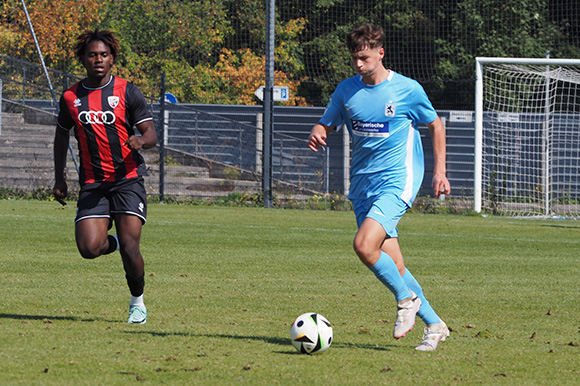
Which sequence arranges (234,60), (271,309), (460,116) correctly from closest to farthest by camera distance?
(271,309)
(460,116)
(234,60)

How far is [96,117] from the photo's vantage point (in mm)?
6531

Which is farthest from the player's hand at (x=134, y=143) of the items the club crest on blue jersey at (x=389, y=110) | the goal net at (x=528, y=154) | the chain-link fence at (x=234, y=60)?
the chain-link fence at (x=234, y=60)

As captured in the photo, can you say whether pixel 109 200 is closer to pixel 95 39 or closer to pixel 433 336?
pixel 95 39

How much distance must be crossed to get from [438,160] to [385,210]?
20.4 inches

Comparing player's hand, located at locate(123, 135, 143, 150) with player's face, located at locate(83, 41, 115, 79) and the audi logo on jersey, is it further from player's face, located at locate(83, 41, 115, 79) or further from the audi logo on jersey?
player's face, located at locate(83, 41, 115, 79)

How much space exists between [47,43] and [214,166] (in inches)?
263

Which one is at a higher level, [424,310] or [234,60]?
[234,60]

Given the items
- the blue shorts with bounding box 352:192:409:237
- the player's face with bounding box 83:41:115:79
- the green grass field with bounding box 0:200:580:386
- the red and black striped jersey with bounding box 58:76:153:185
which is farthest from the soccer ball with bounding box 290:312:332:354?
the player's face with bounding box 83:41:115:79

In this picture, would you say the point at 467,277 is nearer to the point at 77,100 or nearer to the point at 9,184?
the point at 77,100

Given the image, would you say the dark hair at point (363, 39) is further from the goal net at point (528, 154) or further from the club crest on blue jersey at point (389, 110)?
the goal net at point (528, 154)

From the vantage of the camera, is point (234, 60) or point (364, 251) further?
point (234, 60)

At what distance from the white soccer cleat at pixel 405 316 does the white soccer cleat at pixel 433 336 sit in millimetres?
142

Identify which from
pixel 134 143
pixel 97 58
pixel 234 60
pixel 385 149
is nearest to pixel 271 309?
pixel 134 143

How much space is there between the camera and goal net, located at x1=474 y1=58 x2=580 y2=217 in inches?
731
